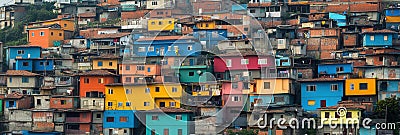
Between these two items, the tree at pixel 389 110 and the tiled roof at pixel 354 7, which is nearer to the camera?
the tree at pixel 389 110

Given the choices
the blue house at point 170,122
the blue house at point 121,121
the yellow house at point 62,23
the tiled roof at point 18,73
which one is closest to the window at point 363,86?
the blue house at point 170,122

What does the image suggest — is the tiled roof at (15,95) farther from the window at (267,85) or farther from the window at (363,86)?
the window at (363,86)

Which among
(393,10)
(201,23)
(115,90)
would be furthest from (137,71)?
(393,10)

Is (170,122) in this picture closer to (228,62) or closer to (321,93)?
(228,62)

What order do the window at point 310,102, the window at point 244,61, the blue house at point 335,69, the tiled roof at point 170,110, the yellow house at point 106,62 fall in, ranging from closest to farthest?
the window at point 310,102 → the tiled roof at point 170,110 → the blue house at point 335,69 → the window at point 244,61 → the yellow house at point 106,62

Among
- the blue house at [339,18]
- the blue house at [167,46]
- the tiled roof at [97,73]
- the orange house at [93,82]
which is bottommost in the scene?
the orange house at [93,82]

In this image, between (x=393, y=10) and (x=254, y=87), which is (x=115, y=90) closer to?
(x=254, y=87)

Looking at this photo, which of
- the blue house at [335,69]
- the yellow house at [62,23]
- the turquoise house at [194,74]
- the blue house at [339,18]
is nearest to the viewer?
the blue house at [335,69]

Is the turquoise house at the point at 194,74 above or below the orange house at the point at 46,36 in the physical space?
below

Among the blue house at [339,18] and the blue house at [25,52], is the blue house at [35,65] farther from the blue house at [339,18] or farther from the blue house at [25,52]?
the blue house at [339,18]
